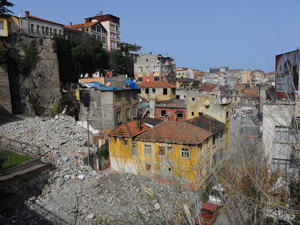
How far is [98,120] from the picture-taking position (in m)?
27.0

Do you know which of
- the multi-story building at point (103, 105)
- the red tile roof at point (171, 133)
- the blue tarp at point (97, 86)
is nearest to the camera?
the red tile roof at point (171, 133)

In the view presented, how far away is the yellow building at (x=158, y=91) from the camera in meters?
38.9

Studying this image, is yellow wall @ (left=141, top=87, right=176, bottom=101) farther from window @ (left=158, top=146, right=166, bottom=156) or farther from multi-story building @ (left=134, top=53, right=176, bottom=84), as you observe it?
window @ (left=158, top=146, right=166, bottom=156)

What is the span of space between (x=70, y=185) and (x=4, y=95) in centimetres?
1749

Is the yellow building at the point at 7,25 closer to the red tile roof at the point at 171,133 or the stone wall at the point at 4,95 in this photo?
the stone wall at the point at 4,95

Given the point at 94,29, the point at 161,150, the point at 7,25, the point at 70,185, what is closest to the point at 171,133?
the point at 161,150

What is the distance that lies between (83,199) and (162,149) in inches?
250

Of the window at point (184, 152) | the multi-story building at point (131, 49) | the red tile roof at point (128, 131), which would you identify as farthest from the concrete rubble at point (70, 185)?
the multi-story building at point (131, 49)

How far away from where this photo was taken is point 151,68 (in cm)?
5019

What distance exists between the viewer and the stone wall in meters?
28.7

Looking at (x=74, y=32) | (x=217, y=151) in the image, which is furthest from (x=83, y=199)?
(x=74, y=32)

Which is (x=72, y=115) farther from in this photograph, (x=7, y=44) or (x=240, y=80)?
(x=240, y=80)

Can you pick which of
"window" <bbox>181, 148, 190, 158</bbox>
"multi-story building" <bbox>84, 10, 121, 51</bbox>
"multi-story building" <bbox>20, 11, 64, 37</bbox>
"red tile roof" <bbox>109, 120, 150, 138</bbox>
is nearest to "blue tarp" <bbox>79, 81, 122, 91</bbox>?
"red tile roof" <bbox>109, 120, 150, 138</bbox>

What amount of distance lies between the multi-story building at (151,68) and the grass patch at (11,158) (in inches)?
1341
